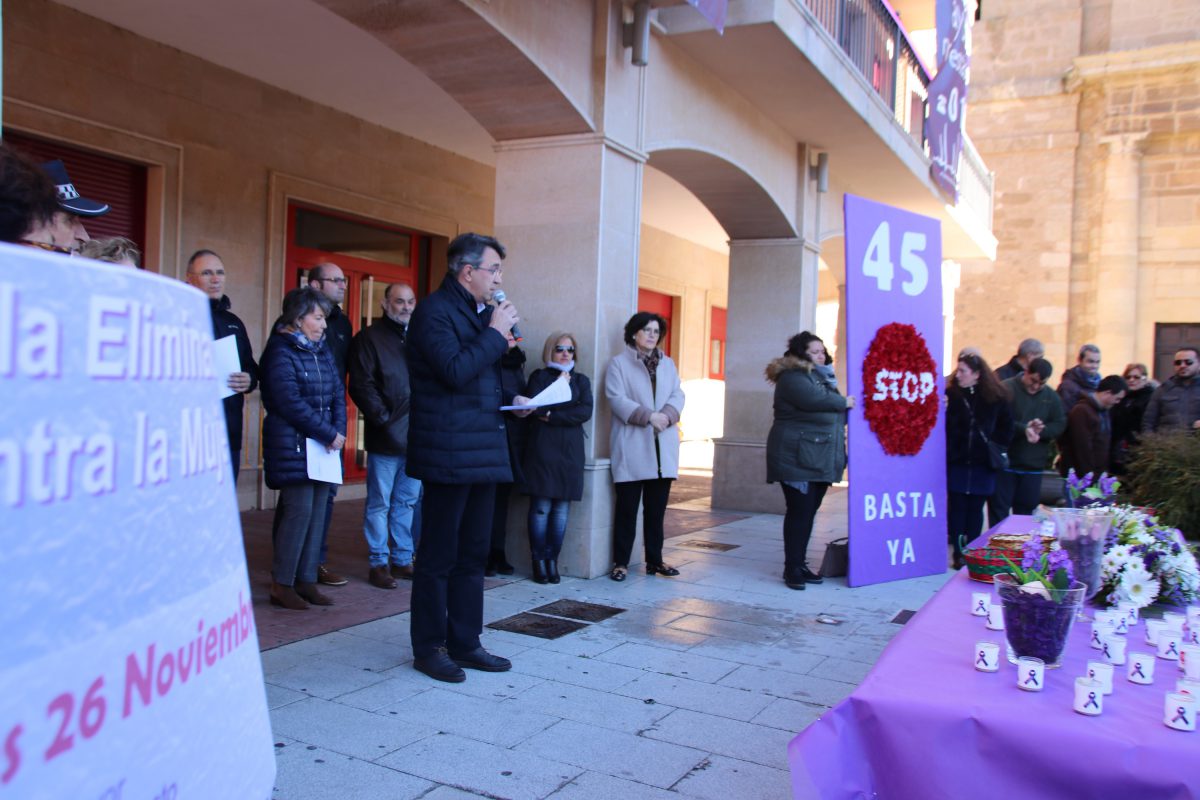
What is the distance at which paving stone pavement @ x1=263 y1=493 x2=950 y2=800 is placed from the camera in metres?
3.22

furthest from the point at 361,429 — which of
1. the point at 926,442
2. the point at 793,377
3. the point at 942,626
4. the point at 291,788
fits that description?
the point at 942,626

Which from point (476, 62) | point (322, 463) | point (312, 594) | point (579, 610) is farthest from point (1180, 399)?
point (312, 594)

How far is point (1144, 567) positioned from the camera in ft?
9.52

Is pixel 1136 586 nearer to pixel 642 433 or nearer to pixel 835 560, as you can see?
pixel 642 433

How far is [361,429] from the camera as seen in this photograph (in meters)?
9.85

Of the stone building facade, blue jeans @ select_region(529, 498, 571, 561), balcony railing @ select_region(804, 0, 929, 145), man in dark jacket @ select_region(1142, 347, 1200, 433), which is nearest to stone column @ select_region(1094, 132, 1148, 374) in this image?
the stone building facade

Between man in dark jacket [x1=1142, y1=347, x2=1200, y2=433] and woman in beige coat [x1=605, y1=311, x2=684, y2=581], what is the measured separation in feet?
13.6

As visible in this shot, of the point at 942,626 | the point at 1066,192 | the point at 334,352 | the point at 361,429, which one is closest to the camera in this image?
the point at 942,626

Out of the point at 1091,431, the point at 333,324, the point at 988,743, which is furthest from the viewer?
the point at 1091,431

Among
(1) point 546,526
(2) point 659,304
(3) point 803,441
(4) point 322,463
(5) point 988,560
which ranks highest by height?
(2) point 659,304

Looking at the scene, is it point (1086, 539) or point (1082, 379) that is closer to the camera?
point (1086, 539)

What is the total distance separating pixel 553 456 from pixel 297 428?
170cm

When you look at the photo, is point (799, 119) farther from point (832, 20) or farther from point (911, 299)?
point (911, 299)

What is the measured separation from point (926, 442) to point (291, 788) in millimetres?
5145
